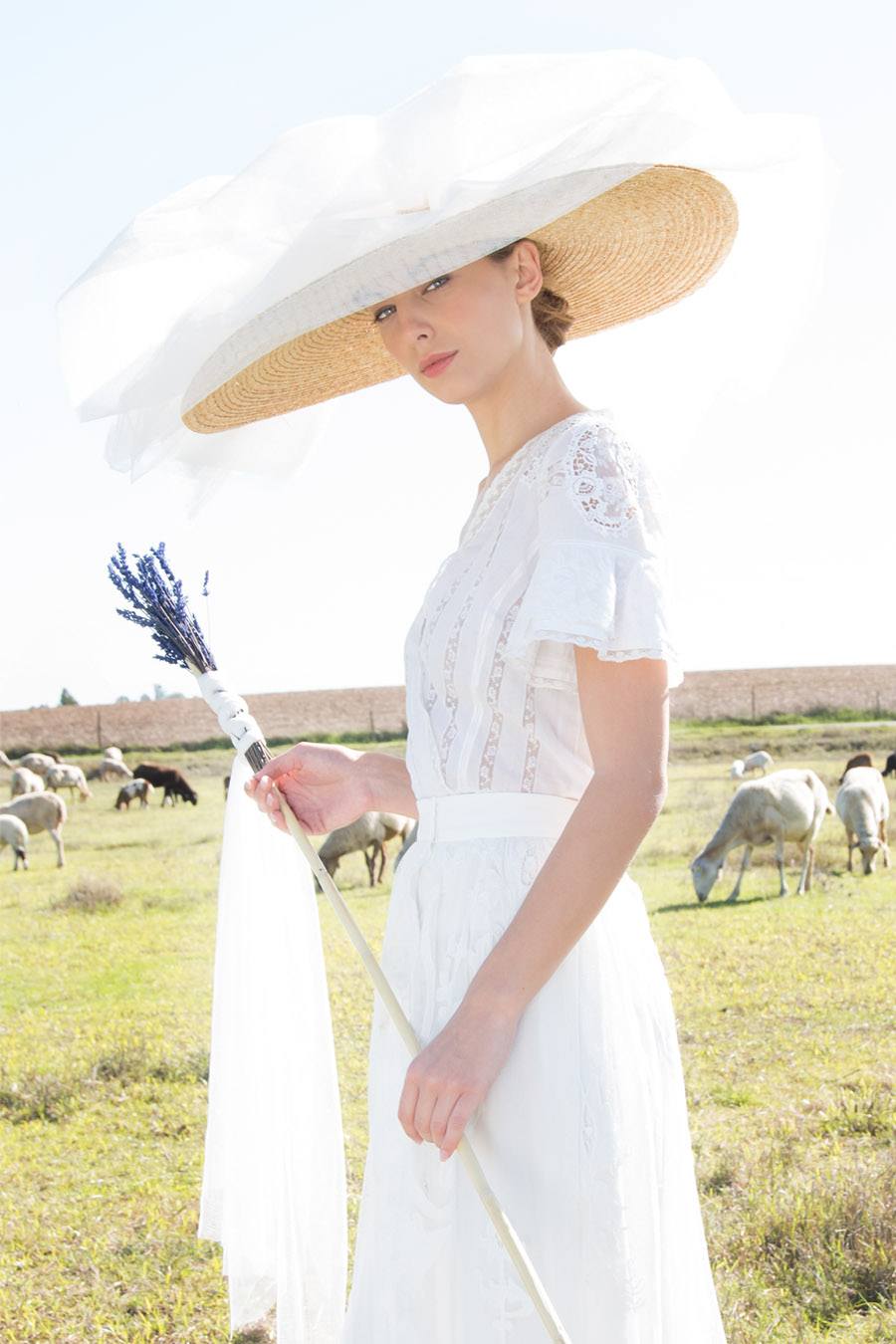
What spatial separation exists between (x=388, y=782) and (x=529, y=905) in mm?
559

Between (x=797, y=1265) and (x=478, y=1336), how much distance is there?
228 centimetres

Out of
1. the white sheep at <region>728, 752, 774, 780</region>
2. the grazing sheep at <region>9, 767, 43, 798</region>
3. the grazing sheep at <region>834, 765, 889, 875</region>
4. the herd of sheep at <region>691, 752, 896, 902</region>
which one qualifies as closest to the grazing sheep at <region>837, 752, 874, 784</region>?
the white sheep at <region>728, 752, 774, 780</region>

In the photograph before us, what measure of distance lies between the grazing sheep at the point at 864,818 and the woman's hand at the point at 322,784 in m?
9.13

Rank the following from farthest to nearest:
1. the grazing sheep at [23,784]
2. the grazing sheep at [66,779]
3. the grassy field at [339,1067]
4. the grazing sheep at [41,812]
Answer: the grazing sheep at [66,779]
the grazing sheep at [23,784]
the grazing sheep at [41,812]
the grassy field at [339,1067]

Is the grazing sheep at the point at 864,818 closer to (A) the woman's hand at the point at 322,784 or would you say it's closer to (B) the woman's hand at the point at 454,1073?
(A) the woman's hand at the point at 322,784

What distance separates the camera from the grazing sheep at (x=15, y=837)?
10.3 m

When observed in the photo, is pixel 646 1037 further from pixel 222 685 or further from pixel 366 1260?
pixel 222 685

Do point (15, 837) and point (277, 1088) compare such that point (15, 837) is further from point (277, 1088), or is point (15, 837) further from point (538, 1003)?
point (538, 1003)

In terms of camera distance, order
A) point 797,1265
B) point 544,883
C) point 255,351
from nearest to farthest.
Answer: point 544,883 < point 255,351 < point 797,1265

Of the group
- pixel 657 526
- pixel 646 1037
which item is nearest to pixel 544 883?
pixel 646 1037

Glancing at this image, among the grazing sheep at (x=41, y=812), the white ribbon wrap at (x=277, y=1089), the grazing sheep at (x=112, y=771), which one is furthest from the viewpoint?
the grazing sheep at (x=112, y=771)

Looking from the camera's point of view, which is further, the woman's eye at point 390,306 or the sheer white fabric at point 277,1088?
the sheer white fabric at point 277,1088

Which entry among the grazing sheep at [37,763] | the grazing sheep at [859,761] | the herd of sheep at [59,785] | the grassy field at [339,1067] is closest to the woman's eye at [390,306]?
the grassy field at [339,1067]

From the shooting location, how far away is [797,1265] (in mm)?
3221
